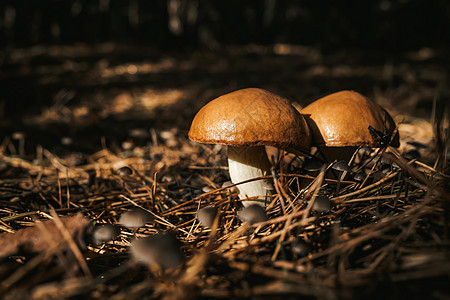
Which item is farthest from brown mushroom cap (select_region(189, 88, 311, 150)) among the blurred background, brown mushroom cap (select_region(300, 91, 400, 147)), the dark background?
the dark background

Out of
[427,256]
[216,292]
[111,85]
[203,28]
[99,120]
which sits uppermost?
[203,28]

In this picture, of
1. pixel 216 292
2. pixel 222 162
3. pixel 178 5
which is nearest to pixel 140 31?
pixel 178 5

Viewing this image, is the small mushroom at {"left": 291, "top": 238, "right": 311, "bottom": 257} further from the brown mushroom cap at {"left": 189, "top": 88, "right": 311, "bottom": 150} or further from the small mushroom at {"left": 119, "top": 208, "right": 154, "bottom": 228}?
the small mushroom at {"left": 119, "top": 208, "right": 154, "bottom": 228}

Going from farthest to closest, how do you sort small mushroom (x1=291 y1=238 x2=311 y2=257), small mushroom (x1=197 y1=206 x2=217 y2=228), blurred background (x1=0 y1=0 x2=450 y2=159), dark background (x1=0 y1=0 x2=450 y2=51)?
dark background (x1=0 y1=0 x2=450 y2=51) → blurred background (x1=0 y1=0 x2=450 y2=159) → small mushroom (x1=197 y1=206 x2=217 y2=228) → small mushroom (x1=291 y1=238 x2=311 y2=257)

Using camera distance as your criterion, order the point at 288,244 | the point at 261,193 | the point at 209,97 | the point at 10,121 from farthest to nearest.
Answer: the point at 209,97 < the point at 10,121 < the point at 261,193 < the point at 288,244

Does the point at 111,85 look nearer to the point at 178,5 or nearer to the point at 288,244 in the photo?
the point at 288,244

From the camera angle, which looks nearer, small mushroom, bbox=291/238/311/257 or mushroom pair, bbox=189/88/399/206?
small mushroom, bbox=291/238/311/257

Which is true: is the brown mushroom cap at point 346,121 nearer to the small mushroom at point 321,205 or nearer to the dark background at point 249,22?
the small mushroom at point 321,205
